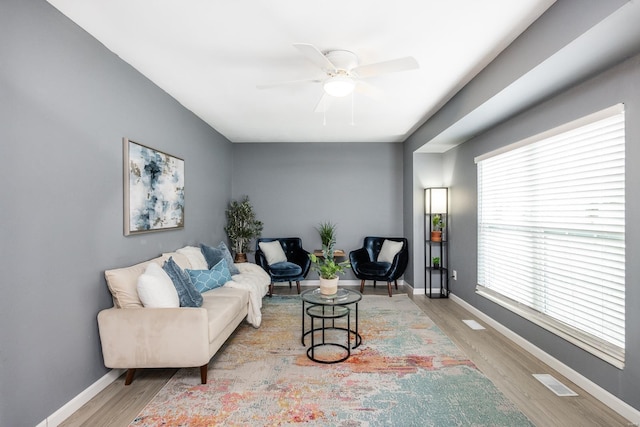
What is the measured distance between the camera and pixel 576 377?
95.9 inches

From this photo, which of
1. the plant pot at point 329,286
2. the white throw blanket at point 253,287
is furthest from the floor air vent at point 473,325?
the white throw blanket at point 253,287

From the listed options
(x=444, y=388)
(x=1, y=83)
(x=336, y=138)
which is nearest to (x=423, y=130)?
(x=336, y=138)

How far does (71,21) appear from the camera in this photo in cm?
216

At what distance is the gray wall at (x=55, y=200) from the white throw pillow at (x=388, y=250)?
3.72 meters

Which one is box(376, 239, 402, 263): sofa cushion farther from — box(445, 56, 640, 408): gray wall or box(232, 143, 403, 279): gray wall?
box(445, 56, 640, 408): gray wall

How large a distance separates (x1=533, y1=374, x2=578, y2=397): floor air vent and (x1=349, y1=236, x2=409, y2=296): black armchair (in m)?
2.52

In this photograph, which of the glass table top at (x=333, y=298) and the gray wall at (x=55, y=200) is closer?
the gray wall at (x=55, y=200)

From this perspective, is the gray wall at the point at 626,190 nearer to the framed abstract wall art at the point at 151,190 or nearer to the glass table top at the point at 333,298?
the glass table top at the point at 333,298

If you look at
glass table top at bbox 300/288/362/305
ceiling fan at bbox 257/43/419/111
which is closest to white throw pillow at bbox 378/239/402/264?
glass table top at bbox 300/288/362/305

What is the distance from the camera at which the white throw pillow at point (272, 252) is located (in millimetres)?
5197

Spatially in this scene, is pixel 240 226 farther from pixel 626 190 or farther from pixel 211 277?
pixel 626 190

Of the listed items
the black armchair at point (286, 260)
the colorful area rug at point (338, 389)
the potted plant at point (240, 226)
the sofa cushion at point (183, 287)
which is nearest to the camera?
the colorful area rug at point (338, 389)

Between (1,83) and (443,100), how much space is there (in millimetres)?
3738

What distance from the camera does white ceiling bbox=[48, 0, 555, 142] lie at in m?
2.01
